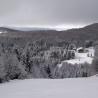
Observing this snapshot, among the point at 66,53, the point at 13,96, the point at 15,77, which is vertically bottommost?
the point at 66,53

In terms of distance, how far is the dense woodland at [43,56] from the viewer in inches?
684

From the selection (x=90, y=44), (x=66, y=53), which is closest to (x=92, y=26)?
(x=90, y=44)

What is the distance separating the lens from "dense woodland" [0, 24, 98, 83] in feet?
57.0

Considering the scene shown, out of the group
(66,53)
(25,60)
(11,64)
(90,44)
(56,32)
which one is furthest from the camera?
(56,32)

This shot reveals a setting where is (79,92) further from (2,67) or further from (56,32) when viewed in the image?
(56,32)

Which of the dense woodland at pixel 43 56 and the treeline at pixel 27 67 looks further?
the dense woodland at pixel 43 56

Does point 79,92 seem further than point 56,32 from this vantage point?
No

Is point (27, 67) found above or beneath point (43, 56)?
above

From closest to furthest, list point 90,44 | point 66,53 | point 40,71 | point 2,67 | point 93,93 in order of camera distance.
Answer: point 93,93
point 2,67
point 40,71
point 66,53
point 90,44

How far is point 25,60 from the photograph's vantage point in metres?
42.5

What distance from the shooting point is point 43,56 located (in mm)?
88875

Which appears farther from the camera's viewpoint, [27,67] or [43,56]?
[43,56]

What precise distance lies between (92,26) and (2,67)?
7333 inches

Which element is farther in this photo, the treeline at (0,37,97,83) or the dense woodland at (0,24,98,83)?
the dense woodland at (0,24,98,83)
